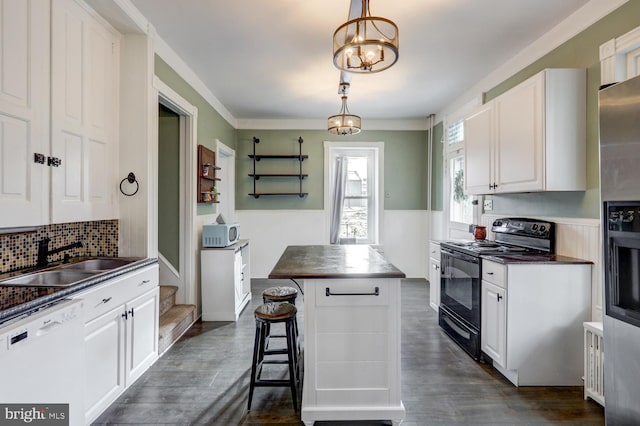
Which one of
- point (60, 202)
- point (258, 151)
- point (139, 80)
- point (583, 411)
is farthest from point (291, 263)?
point (258, 151)

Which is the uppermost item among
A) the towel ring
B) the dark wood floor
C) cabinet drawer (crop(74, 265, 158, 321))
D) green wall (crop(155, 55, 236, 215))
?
green wall (crop(155, 55, 236, 215))

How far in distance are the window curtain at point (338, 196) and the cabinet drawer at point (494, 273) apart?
3152 mm

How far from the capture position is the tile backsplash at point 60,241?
1.92m

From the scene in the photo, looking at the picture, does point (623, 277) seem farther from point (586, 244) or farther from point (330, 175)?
point (330, 175)

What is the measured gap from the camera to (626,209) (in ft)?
4.48

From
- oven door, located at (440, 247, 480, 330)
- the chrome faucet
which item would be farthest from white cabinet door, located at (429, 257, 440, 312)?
the chrome faucet

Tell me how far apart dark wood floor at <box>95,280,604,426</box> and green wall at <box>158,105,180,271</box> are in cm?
109

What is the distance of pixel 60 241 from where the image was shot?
7.54ft

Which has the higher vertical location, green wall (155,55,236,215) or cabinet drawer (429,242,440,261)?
green wall (155,55,236,215)

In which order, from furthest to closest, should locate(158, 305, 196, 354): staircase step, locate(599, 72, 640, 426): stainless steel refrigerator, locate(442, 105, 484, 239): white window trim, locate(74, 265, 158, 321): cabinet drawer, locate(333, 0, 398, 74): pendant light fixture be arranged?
locate(442, 105, 484, 239): white window trim
locate(158, 305, 196, 354): staircase step
locate(74, 265, 158, 321): cabinet drawer
locate(333, 0, 398, 74): pendant light fixture
locate(599, 72, 640, 426): stainless steel refrigerator

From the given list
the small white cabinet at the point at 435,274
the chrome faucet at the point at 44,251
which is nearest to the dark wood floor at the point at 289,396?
the small white cabinet at the point at 435,274

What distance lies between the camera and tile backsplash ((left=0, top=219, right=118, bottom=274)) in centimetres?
192

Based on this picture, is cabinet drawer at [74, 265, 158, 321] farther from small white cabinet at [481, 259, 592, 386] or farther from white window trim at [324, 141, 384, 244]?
white window trim at [324, 141, 384, 244]

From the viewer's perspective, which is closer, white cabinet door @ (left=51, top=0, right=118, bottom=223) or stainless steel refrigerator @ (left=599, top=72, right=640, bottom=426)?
stainless steel refrigerator @ (left=599, top=72, right=640, bottom=426)
